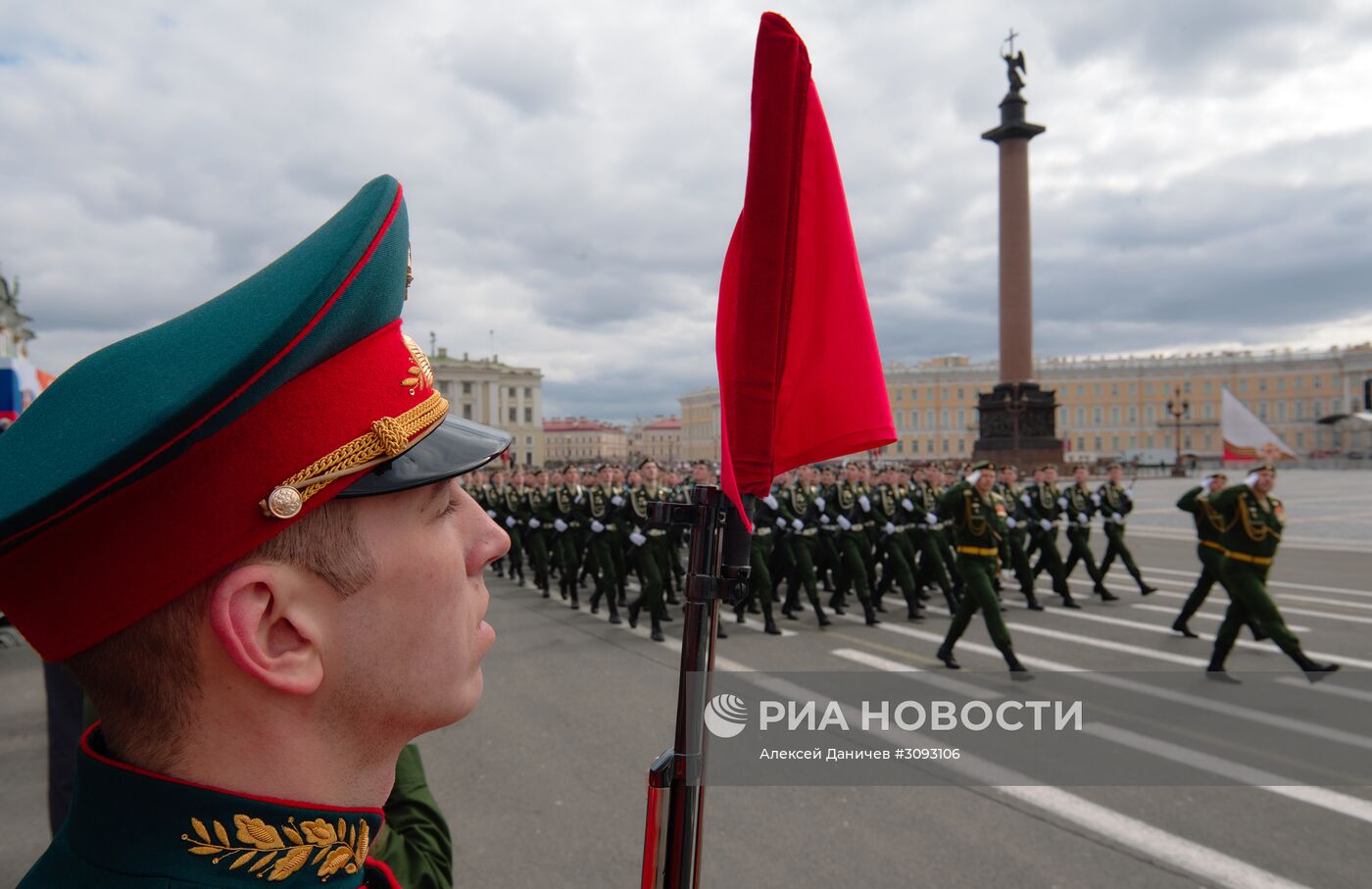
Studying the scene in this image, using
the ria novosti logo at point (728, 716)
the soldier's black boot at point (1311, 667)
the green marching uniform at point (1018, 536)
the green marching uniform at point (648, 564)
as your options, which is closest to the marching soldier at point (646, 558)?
the green marching uniform at point (648, 564)

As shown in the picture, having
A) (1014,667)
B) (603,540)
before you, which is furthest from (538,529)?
(1014,667)

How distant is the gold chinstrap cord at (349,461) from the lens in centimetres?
73

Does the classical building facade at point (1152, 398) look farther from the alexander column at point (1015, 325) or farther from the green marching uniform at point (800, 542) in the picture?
the green marching uniform at point (800, 542)

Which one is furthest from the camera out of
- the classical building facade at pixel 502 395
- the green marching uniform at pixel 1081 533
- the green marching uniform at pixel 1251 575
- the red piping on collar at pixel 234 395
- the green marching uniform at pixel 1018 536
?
the classical building facade at pixel 502 395

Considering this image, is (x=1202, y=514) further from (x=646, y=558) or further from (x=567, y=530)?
(x=567, y=530)

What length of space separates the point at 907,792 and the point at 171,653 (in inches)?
162

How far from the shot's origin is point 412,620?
807 mm

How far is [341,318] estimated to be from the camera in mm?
808

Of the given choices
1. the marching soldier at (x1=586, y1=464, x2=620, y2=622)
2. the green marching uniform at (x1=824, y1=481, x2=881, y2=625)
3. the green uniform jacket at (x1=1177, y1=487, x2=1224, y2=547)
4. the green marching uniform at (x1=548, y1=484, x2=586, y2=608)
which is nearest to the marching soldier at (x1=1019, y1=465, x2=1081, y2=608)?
the green uniform jacket at (x1=1177, y1=487, x2=1224, y2=547)

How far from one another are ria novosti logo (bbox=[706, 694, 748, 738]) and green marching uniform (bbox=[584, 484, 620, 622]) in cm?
753

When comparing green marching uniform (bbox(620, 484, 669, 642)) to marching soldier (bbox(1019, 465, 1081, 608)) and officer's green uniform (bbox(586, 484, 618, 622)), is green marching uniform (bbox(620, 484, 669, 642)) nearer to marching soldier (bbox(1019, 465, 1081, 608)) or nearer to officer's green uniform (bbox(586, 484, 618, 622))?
officer's green uniform (bbox(586, 484, 618, 622))

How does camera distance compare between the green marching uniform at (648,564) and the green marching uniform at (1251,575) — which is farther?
the green marching uniform at (648,564)

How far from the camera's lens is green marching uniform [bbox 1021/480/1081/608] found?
32.8ft

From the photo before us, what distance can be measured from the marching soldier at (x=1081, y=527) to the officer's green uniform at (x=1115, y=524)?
13 cm
